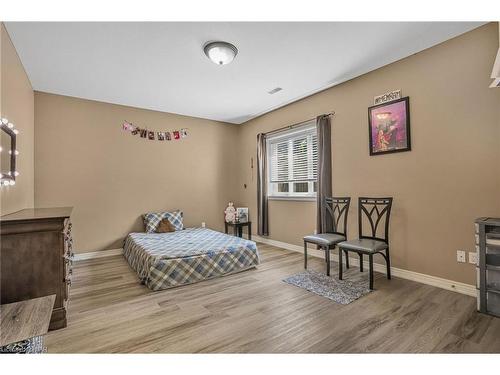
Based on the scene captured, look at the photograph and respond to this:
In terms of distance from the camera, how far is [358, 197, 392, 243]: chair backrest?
111 inches

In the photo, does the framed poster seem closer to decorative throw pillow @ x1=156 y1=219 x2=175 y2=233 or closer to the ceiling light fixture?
the ceiling light fixture

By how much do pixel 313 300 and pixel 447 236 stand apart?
1.55 metres

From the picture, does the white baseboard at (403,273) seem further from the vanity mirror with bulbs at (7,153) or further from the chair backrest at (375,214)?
the vanity mirror with bulbs at (7,153)

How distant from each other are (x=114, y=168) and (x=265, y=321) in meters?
3.53

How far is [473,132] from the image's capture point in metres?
2.34

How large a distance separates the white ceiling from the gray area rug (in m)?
2.54

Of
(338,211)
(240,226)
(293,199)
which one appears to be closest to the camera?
(338,211)

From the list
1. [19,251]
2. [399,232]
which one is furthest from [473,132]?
[19,251]

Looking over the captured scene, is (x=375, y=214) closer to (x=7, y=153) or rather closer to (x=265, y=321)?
(x=265, y=321)

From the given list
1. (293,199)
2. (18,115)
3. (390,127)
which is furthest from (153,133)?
(390,127)

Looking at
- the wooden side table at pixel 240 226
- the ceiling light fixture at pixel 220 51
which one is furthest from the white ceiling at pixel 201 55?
the wooden side table at pixel 240 226

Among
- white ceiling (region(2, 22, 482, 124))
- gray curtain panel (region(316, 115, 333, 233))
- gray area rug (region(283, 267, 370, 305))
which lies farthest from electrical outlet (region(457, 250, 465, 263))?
white ceiling (region(2, 22, 482, 124))

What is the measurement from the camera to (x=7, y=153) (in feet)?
7.24

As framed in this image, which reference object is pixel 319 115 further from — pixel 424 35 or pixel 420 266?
pixel 420 266
